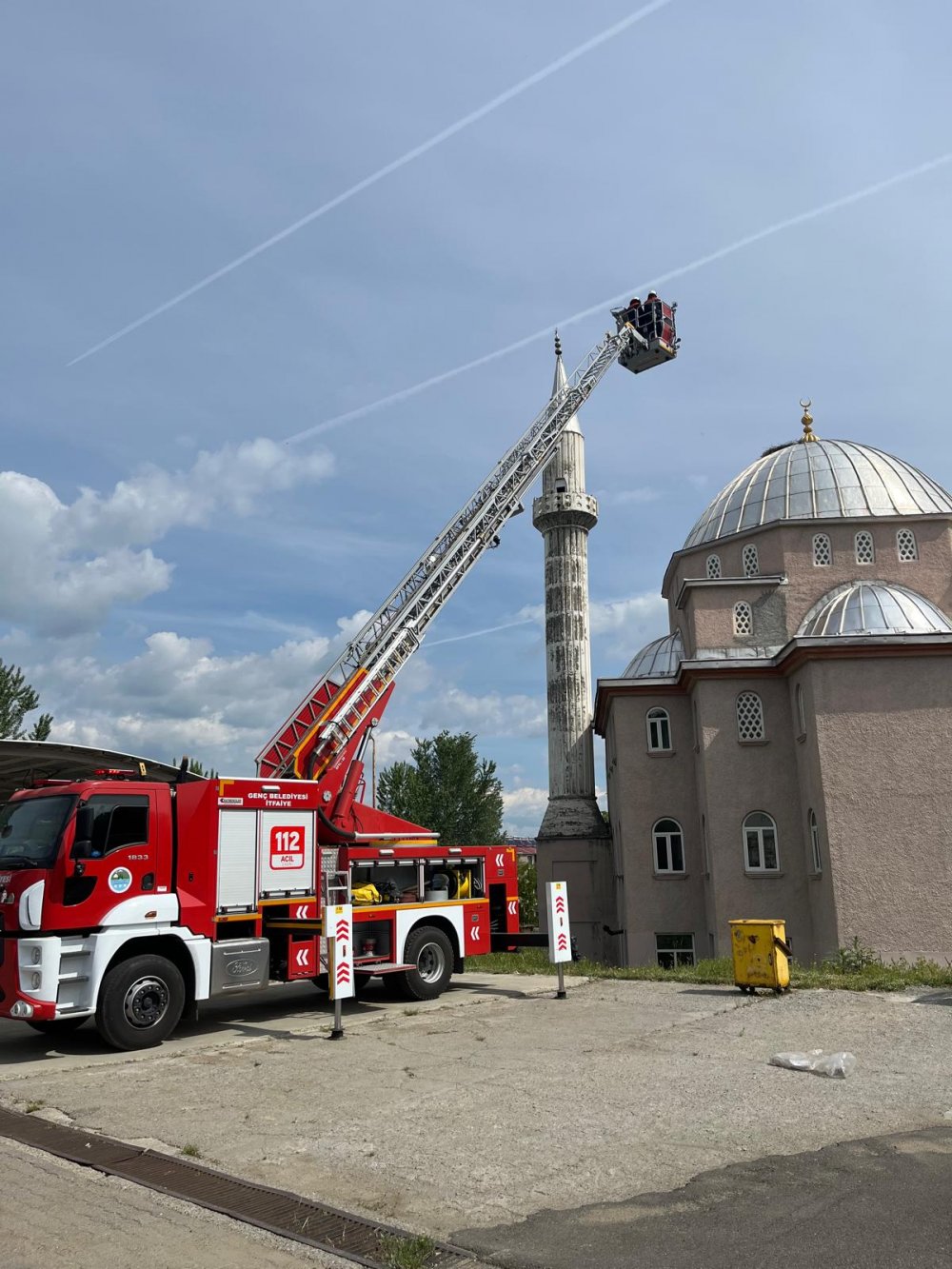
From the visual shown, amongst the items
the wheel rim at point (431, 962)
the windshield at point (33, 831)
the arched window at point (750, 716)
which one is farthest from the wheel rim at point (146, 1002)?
the arched window at point (750, 716)

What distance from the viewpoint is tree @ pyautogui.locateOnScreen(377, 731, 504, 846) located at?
57562 mm

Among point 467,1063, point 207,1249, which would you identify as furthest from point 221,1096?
point 207,1249

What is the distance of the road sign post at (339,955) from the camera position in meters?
11.1

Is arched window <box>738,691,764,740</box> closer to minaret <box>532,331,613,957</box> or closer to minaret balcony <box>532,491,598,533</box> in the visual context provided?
minaret <box>532,331,613,957</box>

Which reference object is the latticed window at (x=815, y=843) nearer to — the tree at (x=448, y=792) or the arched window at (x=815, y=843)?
the arched window at (x=815, y=843)

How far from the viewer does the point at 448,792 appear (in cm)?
5850

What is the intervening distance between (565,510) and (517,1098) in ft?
106

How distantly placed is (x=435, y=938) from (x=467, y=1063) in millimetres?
4713

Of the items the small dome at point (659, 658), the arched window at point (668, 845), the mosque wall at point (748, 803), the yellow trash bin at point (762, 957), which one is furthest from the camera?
the small dome at point (659, 658)

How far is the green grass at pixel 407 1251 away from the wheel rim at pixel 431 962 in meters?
8.98

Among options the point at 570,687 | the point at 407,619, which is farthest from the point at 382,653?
the point at 570,687

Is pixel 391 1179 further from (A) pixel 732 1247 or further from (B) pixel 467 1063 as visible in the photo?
(B) pixel 467 1063

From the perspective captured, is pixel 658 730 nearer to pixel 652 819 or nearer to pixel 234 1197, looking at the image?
pixel 652 819

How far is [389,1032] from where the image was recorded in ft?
36.8
